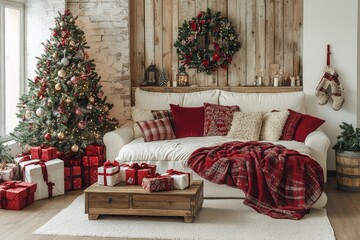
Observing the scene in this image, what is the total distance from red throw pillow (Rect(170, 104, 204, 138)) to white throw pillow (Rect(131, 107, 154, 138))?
0.94 ft

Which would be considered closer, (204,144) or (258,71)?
(204,144)

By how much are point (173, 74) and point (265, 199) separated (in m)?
2.60

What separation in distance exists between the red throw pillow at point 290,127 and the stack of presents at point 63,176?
5.33 feet

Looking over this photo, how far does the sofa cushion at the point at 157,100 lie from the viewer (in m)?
6.59

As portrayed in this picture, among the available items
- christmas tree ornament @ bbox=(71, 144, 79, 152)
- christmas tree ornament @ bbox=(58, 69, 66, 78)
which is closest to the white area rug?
christmas tree ornament @ bbox=(71, 144, 79, 152)

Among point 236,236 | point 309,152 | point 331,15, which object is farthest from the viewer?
point 331,15

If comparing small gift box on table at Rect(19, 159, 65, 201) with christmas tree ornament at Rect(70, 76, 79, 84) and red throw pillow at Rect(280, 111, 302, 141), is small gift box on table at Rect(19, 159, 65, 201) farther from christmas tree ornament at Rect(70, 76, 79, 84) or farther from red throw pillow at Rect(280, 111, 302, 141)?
red throw pillow at Rect(280, 111, 302, 141)

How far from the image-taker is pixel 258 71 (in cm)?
683

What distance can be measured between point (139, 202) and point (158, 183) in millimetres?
238

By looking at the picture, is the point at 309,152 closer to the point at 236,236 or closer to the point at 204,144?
the point at 204,144

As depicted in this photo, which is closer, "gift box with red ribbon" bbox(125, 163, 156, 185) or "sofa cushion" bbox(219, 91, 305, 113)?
"gift box with red ribbon" bbox(125, 163, 156, 185)

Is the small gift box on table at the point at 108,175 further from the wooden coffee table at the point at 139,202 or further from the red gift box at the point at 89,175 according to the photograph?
the red gift box at the point at 89,175

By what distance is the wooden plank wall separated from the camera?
22.1 feet

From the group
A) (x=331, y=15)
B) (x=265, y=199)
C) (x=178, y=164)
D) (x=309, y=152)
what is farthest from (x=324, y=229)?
(x=331, y=15)
